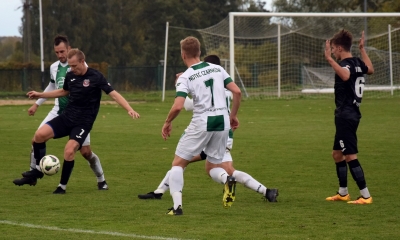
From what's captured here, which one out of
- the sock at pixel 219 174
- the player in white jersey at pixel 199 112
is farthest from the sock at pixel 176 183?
the sock at pixel 219 174

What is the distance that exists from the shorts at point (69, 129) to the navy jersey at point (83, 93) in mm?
56

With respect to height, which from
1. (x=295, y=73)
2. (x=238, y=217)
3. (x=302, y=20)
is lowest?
(x=238, y=217)

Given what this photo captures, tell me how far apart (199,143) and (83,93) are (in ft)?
8.28

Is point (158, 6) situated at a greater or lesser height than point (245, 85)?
greater

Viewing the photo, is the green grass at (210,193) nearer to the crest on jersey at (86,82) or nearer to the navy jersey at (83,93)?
the navy jersey at (83,93)

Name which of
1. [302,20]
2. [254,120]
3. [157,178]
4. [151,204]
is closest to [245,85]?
[302,20]

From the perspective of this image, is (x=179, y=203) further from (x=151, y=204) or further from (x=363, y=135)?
(x=363, y=135)

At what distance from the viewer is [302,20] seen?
168 feet

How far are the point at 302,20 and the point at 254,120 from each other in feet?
92.6

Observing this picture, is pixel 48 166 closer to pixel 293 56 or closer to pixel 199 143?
pixel 199 143

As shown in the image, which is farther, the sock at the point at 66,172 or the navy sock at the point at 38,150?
the navy sock at the point at 38,150

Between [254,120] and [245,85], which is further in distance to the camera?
[245,85]

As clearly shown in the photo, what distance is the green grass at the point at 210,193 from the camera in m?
7.67

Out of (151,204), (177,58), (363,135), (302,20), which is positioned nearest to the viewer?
(151,204)
